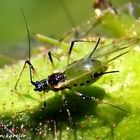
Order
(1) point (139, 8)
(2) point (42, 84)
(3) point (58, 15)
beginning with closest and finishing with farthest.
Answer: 1. (2) point (42, 84)
2. (1) point (139, 8)
3. (3) point (58, 15)

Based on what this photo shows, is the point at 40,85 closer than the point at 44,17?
Yes

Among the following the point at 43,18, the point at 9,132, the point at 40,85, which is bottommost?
the point at 9,132

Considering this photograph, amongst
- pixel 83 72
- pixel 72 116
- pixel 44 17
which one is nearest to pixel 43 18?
pixel 44 17

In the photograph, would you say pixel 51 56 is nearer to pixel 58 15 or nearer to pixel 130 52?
pixel 130 52

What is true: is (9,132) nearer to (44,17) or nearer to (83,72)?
(83,72)

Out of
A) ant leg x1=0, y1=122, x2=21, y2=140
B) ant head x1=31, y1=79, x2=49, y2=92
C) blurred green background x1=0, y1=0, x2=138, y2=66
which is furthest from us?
blurred green background x1=0, y1=0, x2=138, y2=66

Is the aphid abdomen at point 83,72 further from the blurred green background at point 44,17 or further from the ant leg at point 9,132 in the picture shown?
the blurred green background at point 44,17

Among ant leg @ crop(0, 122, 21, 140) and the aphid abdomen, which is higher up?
the aphid abdomen

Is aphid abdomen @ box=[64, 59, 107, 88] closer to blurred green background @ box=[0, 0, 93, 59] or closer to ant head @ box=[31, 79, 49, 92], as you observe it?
ant head @ box=[31, 79, 49, 92]

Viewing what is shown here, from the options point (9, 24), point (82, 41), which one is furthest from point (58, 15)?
point (82, 41)

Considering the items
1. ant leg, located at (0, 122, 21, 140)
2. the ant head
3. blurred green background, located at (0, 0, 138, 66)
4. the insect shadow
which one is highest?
blurred green background, located at (0, 0, 138, 66)

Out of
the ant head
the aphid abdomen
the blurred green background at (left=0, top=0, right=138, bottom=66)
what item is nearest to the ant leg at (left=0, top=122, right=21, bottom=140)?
the ant head
